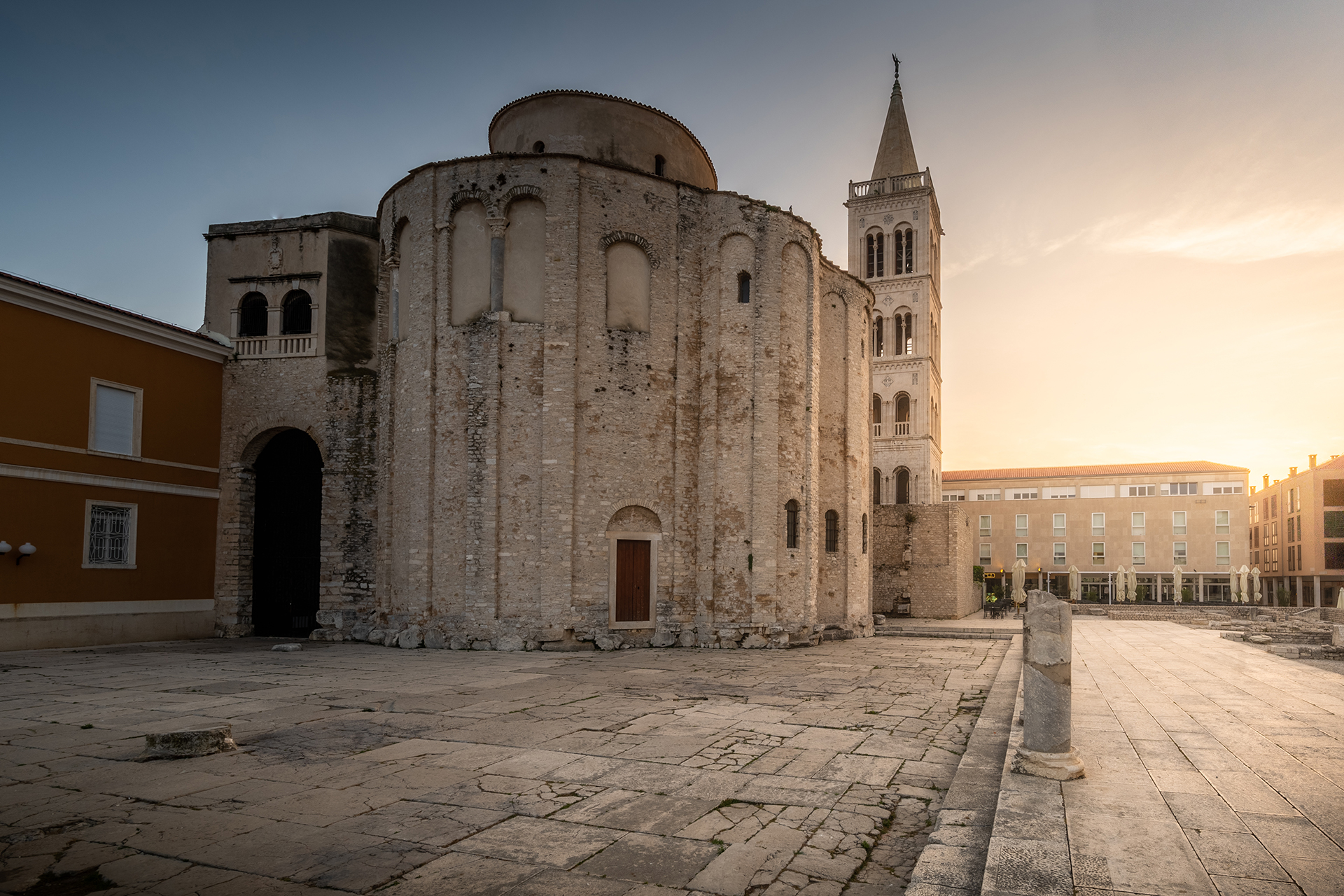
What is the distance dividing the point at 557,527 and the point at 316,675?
602cm

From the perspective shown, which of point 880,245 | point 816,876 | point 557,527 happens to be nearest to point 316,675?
point 557,527

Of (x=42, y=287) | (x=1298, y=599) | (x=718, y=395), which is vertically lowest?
(x=1298, y=599)

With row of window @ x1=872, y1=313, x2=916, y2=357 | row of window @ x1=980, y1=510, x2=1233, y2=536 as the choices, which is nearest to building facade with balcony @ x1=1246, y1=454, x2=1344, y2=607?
row of window @ x1=980, y1=510, x2=1233, y2=536

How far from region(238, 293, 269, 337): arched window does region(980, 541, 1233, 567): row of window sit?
52000 millimetres

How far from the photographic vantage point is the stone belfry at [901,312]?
42.6 meters

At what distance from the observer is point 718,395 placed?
19562 mm

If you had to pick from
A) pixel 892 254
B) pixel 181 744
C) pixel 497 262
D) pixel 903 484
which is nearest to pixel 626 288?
pixel 497 262

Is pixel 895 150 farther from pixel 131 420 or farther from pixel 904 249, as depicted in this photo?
pixel 131 420

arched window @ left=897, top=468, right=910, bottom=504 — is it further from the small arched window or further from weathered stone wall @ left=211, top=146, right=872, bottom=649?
the small arched window

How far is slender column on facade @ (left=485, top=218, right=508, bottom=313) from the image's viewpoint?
18.4m

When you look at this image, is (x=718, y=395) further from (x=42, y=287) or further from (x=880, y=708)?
(x=42, y=287)

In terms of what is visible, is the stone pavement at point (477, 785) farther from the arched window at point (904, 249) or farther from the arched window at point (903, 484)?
the arched window at point (904, 249)

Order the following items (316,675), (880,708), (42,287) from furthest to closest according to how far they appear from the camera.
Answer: (42,287)
(316,675)
(880,708)

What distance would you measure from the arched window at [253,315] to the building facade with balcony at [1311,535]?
5696cm
